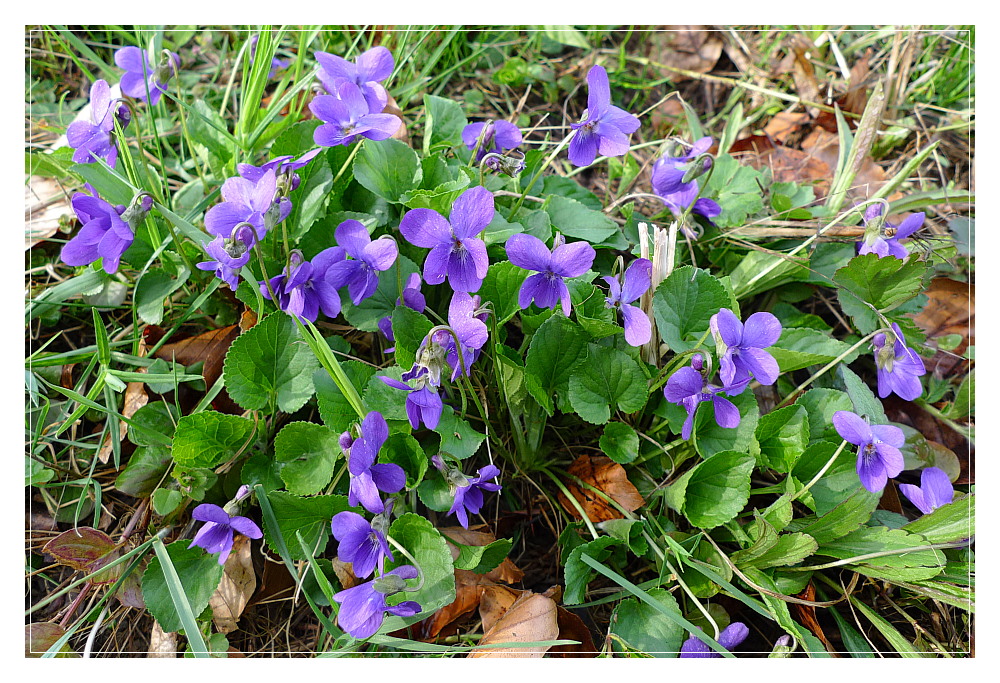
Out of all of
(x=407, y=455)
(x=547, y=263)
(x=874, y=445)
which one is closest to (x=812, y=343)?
(x=874, y=445)

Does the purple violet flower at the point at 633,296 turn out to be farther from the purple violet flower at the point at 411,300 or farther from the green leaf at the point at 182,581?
the green leaf at the point at 182,581

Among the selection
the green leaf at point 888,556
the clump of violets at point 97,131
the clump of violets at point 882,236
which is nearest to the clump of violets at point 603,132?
the clump of violets at point 882,236

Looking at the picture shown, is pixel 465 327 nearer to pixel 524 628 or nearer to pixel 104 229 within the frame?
pixel 524 628

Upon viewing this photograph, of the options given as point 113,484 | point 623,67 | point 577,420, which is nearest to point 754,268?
point 577,420

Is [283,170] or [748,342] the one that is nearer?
[748,342]

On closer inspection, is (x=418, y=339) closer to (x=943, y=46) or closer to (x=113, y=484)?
(x=113, y=484)

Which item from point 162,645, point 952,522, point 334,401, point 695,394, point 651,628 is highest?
point 695,394

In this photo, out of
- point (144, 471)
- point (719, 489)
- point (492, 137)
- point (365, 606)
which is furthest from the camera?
point (492, 137)
